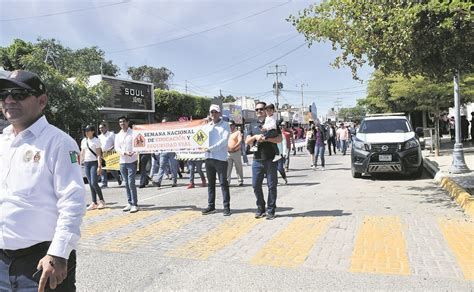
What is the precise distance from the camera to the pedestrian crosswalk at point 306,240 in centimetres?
511

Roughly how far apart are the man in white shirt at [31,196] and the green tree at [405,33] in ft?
20.4

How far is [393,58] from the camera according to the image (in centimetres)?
831

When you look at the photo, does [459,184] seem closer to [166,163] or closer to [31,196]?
[166,163]

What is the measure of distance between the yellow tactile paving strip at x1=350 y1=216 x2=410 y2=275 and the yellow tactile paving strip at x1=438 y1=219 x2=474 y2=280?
1.87ft

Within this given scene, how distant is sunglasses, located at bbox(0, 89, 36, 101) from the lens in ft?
8.18

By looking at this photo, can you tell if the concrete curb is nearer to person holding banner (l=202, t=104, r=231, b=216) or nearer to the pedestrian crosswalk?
the pedestrian crosswalk

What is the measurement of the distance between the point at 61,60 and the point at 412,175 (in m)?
55.1

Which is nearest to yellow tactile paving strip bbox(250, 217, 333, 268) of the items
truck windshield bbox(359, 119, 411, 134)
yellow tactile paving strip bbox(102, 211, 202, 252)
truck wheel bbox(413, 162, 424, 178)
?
yellow tactile paving strip bbox(102, 211, 202, 252)

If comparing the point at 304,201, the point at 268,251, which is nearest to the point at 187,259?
the point at 268,251

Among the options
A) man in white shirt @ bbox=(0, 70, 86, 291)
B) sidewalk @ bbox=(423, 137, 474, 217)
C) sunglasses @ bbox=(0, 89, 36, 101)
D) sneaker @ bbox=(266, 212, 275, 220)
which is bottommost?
sneaker @ bbox=(266, 212, 275, 220)

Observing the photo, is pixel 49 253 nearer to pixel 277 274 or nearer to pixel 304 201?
→ pixel 277 274

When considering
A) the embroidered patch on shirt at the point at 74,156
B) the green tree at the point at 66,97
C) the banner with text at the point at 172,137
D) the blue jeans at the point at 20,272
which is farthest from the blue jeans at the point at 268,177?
the green tree at the point at 66,97

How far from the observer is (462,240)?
5949mm

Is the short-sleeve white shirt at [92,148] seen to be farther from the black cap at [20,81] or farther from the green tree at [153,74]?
the green tree at [153,74]
